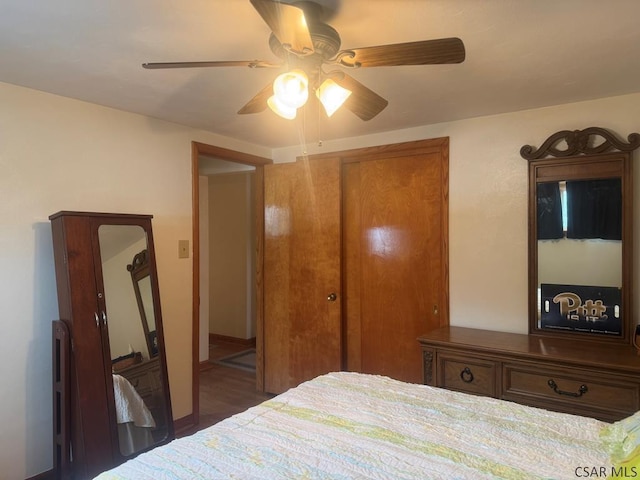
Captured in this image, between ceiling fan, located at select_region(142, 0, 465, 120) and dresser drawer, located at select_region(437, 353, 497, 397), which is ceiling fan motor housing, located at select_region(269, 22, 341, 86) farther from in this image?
dresser drawer, located at select_region(437, 353, 497, 397)

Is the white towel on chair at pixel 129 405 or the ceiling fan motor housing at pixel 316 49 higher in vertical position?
the ceiling fan motor housing at pixel 316 49

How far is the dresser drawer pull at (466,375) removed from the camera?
2480mm

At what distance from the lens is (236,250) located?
5660 millimetres

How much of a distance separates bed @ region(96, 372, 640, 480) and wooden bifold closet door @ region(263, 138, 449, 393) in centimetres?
150

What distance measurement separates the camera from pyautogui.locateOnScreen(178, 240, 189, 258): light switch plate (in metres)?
3.09

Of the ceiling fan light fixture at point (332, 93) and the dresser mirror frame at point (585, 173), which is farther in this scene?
the dresser mirror frame at point (585, 173)

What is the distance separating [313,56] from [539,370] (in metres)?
1.98

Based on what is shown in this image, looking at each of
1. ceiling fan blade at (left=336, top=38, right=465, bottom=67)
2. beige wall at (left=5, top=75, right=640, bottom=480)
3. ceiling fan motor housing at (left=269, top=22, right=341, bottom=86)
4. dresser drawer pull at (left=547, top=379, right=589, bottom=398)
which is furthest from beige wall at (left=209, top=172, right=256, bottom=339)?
ceiling fan blade at (left=336, top=38, right=465, bottom=67)

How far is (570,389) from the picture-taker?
220cm

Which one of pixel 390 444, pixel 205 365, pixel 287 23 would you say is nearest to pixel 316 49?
pixel 287 23

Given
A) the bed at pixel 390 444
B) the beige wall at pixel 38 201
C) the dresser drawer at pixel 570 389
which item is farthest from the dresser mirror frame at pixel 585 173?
the beige wall at pixel 38 201

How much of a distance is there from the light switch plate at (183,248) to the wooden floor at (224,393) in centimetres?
129

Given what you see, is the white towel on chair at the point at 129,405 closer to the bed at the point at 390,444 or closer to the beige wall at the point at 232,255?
the bed at the point at 390,444

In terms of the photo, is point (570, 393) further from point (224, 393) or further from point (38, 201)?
point (38, 201)
